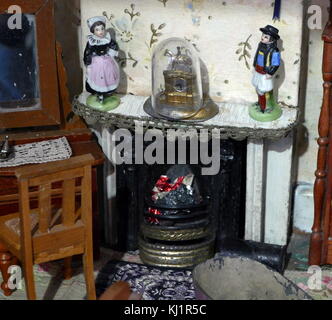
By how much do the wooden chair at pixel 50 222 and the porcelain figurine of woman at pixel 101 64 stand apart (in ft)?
1.52

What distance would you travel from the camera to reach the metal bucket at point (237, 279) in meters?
3.25

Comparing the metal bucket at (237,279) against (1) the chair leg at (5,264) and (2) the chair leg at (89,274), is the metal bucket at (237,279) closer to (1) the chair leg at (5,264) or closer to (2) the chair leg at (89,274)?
(2) the chair leg at (89,274)

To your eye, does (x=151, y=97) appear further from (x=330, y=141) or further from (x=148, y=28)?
(x=330, y=141)

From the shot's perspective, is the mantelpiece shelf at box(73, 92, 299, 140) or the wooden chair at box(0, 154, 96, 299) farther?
the mantelpiece shelf at box(73, 92, 299, 140)

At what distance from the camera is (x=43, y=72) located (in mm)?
3561

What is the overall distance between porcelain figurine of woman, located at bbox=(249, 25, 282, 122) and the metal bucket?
0.64 metres

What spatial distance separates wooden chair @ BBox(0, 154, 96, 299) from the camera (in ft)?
9.75

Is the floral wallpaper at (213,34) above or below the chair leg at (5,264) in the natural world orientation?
above

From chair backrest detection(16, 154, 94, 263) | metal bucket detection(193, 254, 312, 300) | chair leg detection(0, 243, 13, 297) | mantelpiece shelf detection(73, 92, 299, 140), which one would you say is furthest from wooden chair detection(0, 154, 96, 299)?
metal bucket detection(193, 254, 312, 300)

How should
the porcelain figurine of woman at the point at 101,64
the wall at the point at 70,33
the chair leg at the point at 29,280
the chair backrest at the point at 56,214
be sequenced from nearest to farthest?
the chair backrest at the point at 56,214 → the chair leg at the point at 29,280 → the porcelain figurine of woman at the point at 101,64 → the wall at the point at 70,33

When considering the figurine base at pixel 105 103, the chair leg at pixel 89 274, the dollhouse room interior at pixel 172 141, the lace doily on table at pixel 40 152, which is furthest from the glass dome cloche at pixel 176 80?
the chair leg at pixel 89 274

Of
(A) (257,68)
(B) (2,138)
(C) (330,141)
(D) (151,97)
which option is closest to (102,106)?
(D) (151,97)

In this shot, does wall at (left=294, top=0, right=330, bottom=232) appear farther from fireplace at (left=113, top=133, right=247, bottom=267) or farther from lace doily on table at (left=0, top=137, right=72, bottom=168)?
lace doily on table at (left=0, top=137, right=72, bottom=168)

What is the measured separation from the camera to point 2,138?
359 cm
